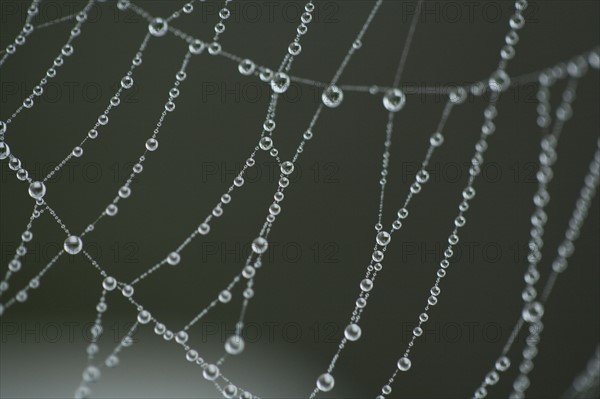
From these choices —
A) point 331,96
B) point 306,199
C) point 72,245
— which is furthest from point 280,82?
point 306,199

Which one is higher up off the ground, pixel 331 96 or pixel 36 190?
pixel 331 96

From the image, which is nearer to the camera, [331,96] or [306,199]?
[331,96]

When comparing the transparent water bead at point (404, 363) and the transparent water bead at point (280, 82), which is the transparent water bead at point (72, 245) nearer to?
the transparent water bead at point (280, 82)

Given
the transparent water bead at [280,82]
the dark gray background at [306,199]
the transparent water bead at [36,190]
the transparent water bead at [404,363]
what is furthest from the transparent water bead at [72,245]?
the dark gray background at [306,199]

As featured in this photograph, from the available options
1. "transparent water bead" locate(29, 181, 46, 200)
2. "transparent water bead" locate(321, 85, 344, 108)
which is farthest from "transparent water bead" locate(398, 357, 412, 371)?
"transparent water bead" locate(29, 181, 46, 200)

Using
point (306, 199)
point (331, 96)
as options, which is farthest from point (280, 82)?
point (306, 199)

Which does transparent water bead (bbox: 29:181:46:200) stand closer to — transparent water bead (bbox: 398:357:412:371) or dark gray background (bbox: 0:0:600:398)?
transparent water bead (bbox: 398:357:412:371)

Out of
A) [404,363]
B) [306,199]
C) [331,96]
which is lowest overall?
[404,363]

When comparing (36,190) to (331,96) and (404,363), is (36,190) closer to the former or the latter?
(331,96)
